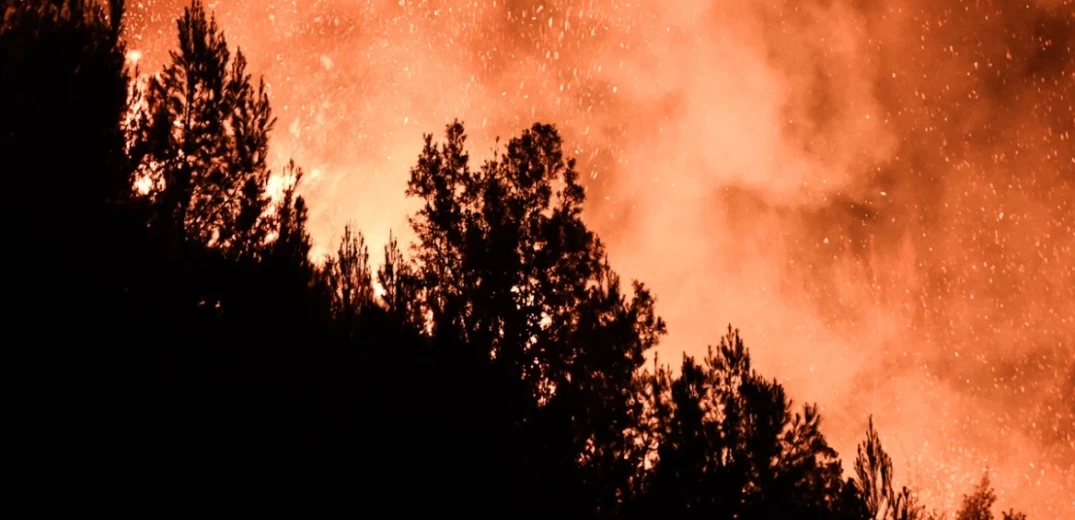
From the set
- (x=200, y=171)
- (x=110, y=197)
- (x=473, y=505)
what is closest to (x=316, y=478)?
(x=473, y=505)

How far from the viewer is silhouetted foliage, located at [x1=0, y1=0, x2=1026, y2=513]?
9812 millimetres

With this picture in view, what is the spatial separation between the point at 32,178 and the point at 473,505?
9467mm

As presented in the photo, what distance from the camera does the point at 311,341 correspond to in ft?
43.2

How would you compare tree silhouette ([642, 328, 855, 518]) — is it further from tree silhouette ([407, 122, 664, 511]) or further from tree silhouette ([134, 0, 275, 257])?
tree silhouette ([134, 0, 275, 257])

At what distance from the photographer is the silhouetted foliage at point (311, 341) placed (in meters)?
9.81

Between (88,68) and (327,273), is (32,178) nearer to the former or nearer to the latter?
(88,68)

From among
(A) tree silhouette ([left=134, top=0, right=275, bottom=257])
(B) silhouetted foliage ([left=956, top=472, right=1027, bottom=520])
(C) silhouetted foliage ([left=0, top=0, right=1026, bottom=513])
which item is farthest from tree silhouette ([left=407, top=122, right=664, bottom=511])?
(B) silhouetted foliage ([left=956, top=472, right=1027, bottom=520])

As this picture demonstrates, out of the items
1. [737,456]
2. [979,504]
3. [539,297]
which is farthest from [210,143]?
[979,504]

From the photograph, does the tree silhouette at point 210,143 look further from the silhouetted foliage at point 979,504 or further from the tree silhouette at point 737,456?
the silhouetted foliage at point 979,504

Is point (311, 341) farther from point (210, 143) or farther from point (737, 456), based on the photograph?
point (737, 456)

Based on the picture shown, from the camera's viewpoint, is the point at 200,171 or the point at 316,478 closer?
the point at 316,478

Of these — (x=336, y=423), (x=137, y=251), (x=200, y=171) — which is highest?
(x=200, y=171)

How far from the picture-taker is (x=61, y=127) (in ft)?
33.6

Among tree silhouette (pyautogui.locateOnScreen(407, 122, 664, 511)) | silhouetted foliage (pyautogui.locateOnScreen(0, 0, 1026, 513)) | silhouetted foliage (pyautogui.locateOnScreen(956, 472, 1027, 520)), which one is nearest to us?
silhouetted foliage (pyautogui.locateOnScreen(0, 0, 1026, 513))
